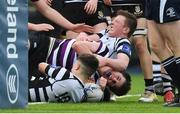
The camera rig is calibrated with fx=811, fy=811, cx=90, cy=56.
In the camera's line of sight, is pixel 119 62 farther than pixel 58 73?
Yes

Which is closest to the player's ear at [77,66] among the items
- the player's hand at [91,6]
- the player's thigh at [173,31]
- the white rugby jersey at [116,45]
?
the white rugby jersey at [116,45]

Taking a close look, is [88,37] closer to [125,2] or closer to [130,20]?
[130,20]

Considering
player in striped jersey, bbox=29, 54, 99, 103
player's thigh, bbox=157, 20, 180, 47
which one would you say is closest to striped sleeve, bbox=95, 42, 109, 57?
player in striped jersey, bbox=29, 54, 99, 103

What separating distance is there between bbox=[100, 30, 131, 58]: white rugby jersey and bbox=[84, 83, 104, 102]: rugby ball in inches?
18.9

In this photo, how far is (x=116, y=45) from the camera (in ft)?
30.4

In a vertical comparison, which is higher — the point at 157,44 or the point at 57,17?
the point at 57,17

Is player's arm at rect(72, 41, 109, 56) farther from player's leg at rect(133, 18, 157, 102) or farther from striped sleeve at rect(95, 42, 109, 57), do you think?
player's leg at rect(133, 18, 157, 102)

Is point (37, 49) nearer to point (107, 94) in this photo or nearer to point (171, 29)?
point (107, 94)

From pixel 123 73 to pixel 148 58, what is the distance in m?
0.86

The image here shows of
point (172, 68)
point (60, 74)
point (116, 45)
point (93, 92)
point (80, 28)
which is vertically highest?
point (80, 28)

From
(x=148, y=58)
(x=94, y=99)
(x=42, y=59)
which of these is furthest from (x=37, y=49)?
(x=148, y=58)

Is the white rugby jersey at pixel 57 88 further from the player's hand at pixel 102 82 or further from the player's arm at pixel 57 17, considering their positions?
the player's arm at pixel 57 17

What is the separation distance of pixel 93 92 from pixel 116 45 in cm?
65

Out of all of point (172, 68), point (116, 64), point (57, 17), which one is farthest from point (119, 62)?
point (57, 17)
